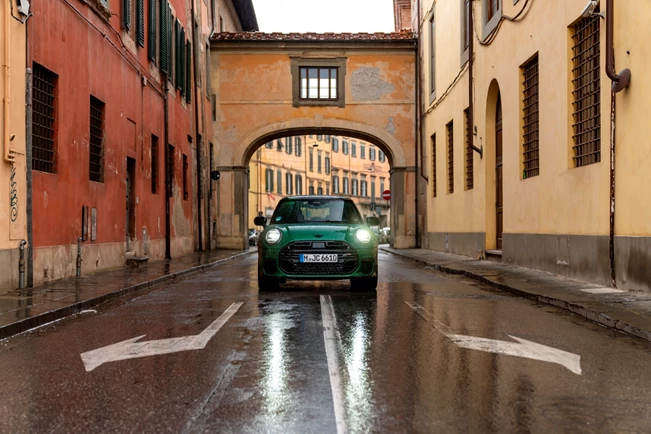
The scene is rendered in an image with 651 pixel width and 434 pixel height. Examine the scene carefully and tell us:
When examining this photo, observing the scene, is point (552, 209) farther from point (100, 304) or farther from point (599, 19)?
point (100, 304)

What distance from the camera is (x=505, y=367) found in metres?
5.41

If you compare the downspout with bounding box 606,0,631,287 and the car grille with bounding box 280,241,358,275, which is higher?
the downspout with bounding box 606,0,631,287

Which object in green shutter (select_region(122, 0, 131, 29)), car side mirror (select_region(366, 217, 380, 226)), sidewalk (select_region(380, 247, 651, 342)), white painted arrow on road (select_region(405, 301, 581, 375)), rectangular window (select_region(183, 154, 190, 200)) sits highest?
green shutter (select_region(122, 0, 131, 29))

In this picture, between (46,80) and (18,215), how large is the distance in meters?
2.88

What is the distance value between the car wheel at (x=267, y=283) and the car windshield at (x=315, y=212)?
1125mm

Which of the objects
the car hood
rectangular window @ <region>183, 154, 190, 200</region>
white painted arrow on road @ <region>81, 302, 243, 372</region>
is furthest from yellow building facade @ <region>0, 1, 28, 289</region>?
rectangular window @ <region>183, 154, 190, 200</region>

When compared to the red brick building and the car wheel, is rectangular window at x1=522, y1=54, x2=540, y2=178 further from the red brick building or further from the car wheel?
the red brick building

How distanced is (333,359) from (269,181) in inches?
1909

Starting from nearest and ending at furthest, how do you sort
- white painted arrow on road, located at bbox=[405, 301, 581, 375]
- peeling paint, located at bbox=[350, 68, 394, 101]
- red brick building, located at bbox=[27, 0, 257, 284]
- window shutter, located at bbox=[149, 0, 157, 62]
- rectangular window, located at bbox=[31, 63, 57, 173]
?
white painted arrow on road, located at bbox=[405, 301, 581, 375], rectangular window, located at bbox=[31, 63, 57, 173], red brick building, located at bbox=[27, 0, 257, 284], window shutter, located at bbox=[149, 0, 157, 62], peeling paint, located at bbox=[350, 68, 394, 101]

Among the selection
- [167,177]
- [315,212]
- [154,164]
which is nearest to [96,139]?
[154,164]

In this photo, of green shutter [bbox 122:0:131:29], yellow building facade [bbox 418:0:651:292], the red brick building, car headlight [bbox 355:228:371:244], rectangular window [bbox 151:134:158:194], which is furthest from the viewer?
rectangular window [bbox 151:134:158:194]

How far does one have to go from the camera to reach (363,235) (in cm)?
1123

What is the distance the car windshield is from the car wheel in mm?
1125

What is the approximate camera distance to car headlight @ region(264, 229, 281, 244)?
11.0 metres
